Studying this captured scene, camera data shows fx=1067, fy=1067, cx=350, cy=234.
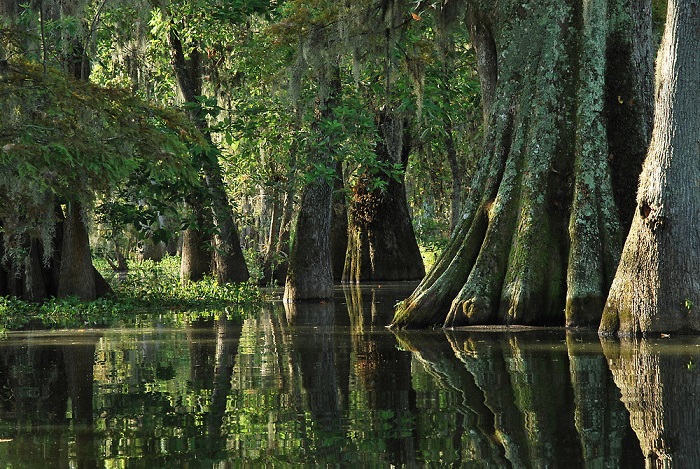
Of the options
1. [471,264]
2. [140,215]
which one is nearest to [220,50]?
[140,215]

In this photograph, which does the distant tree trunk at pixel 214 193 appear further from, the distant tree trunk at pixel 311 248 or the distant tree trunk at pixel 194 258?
the distant tree trunk at pixel 311 248

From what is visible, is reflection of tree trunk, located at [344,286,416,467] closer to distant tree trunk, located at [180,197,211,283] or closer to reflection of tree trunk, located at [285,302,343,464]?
reflection of tree trunk, located at [285,302,343,464]

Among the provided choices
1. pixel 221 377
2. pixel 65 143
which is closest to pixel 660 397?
pixel 221 377

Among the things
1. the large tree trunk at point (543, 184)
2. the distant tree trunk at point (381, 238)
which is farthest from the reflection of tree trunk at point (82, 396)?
the distant tree trunk at point (381, 238)

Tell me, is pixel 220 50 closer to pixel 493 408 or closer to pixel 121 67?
pixel 121 67

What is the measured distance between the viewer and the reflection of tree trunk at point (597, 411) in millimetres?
5012

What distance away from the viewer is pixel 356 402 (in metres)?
6.91

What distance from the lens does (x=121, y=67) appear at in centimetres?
2480

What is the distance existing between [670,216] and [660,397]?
4670 millimetres

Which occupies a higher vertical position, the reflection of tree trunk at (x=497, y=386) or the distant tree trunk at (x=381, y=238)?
the distant tree trunk at (x=381, y=238)

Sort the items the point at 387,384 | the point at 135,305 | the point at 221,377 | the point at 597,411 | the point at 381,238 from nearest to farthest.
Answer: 1. the point at 597,411
2. the point at 387,384
3. the point at 221,377
4. the point at 135,305
5. the point at 381,238

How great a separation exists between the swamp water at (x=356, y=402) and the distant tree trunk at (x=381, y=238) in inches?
767

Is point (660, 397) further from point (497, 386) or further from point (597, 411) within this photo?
point (497, 386)

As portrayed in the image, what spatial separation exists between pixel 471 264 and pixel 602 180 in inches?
74.0
